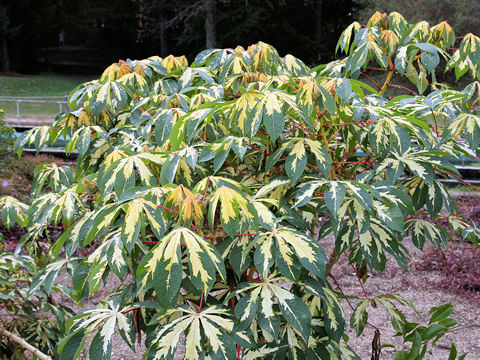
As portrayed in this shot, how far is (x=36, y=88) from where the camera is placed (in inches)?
910

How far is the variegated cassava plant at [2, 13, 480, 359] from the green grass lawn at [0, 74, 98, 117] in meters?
15.9

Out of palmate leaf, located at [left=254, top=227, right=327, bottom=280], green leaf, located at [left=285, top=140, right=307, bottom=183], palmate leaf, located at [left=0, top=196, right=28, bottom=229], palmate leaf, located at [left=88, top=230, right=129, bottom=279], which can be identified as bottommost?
palmate leaf, located at [left=0, top=196, right=28, bottom=229]

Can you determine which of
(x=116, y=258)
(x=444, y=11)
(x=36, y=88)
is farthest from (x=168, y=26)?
(x=116, y=258)

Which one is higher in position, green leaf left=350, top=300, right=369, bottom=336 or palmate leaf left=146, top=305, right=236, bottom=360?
palmate leaf left=146, top=305, right=236, bottom=360

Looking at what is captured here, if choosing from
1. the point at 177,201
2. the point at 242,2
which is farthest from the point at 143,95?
the point at 242,2

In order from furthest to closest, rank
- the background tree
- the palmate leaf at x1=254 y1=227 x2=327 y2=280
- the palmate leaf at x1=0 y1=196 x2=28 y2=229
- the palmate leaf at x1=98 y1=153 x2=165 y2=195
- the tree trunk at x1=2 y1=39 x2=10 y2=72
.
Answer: the tree trunk at x1=2 y1=39 x2=10 y2=72, the background tree, the palmate leaf at x1=0 y1=196 x2=28 y2=229, the palmate leaf at x1=98 y1=153 x2=165 y2=195, the palmate leaf at x1=254 y1=227 x2=327 y2=280

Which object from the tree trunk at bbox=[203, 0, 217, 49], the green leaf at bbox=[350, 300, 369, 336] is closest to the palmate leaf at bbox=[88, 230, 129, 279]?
the green leaf at bbox=[350, 300, 369, 336]

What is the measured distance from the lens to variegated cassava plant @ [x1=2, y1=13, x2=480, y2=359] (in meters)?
1.37

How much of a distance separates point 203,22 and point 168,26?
5.57m

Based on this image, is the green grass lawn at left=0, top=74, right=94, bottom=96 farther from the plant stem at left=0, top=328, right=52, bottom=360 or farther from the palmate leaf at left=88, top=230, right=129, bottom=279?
the palmate leaf at left=88, top=230, right=129, bottom=279

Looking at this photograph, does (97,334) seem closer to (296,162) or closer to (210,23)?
(296,162)

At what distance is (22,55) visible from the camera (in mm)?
29172

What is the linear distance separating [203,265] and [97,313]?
54cm

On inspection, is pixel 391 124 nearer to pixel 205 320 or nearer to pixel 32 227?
pixel 205 320
